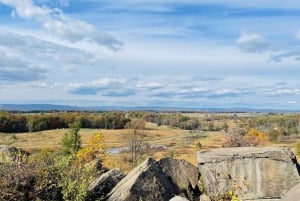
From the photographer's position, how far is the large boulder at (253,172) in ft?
57.0

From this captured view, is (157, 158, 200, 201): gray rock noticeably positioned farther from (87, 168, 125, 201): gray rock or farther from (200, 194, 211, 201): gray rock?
(87, 168, 125, 201): gray rock

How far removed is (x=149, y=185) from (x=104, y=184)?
1.80 metres

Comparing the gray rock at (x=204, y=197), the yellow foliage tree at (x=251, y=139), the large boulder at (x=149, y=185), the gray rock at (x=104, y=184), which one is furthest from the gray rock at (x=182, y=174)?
the yellow foliage tree at (x=251, y=139)

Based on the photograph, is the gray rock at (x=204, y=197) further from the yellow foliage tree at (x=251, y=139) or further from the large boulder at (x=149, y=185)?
the yellow foliage tree at (x=251, y=139)

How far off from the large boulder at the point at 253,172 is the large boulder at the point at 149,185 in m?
1.36

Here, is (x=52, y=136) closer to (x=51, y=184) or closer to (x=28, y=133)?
(x=28, y=133)

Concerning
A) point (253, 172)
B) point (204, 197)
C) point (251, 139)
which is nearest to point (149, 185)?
point (204, 197)

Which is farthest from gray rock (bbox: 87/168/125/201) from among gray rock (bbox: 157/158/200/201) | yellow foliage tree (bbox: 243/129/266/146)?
yellow foliage tree (bbox: 243/129/266/146)

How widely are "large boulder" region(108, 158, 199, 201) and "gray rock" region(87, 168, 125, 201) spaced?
46cm

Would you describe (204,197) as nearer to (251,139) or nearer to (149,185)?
(149,185)

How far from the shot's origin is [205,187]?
17.8 meters

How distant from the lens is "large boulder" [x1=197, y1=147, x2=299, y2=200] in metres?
17.4

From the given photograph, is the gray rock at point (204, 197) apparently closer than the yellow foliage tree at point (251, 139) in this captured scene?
Yes

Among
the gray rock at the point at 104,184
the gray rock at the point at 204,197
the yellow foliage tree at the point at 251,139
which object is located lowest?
the yellow foliage tree at the point at 251,139
